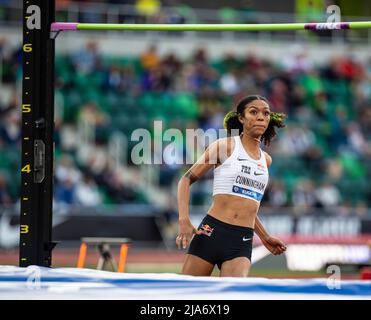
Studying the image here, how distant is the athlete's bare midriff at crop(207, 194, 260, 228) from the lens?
7.34 meters

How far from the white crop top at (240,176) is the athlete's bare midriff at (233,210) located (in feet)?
0.13

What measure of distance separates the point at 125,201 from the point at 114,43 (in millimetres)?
4062

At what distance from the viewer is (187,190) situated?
7121mm

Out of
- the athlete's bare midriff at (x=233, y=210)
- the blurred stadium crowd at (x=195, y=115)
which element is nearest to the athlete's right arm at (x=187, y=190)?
the athlete's bare midriff at (x=233, y=210)

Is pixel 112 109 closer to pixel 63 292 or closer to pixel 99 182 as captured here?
pixel 99 182

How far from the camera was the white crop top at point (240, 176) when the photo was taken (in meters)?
7.35

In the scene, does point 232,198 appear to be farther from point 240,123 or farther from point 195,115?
point 195,115

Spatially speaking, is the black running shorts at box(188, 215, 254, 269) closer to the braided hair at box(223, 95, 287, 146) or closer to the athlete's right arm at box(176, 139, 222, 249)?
the athlete's right arm at box(176, 139, 222, 249)

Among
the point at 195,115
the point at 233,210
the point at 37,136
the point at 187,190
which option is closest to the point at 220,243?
the point at 233,210

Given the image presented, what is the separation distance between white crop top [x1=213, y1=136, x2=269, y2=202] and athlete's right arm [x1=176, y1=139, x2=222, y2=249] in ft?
0.40

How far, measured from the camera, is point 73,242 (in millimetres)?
16828

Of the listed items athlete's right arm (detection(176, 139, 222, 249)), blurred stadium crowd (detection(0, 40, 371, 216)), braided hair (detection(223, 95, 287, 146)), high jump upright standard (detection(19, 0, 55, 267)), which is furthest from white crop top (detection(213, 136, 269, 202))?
blurred stadium crowd (detection(0, 40, 371, 216))

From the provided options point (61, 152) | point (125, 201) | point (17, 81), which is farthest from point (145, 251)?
point (17, 81)
